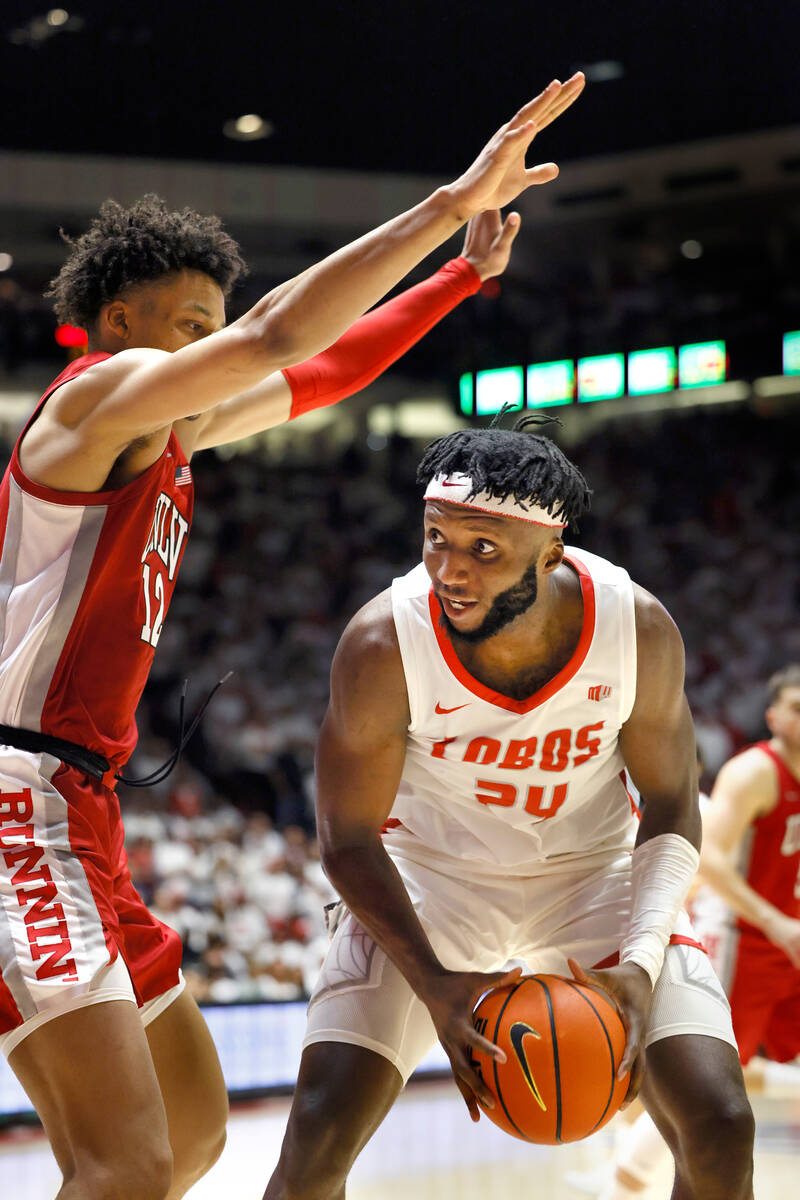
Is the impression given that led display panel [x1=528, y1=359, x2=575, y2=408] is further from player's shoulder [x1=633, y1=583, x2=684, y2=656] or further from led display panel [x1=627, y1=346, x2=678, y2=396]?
player's shoulder [x1=633, y1=583, x2=684, y2=656]

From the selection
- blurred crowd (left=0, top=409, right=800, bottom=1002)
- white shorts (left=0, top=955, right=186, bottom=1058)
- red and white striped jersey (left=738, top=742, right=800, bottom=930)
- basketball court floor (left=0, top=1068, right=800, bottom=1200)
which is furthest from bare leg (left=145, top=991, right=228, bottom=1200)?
blurred crowd (left=0, top=409, right=800, bottom=1002)

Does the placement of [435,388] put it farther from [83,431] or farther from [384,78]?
[83,431]

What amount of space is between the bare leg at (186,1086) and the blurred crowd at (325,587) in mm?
5876

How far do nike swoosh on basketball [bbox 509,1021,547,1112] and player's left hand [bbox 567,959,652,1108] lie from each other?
0.15 m

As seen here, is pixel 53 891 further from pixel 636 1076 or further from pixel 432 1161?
pixel 432 1161

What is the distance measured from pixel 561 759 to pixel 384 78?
987cm

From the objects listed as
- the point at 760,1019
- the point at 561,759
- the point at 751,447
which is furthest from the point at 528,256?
the point at 561,759

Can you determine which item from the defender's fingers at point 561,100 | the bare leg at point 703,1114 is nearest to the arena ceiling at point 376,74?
the defender's fingers at point 561,100

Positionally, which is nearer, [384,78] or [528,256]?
[384,78]

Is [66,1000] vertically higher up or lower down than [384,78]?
lower down

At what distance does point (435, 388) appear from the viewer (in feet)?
48.6

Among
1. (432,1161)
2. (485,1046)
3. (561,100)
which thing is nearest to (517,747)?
(485,1046)

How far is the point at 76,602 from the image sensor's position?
2.54 metres

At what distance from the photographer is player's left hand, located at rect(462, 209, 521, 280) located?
3174mm
